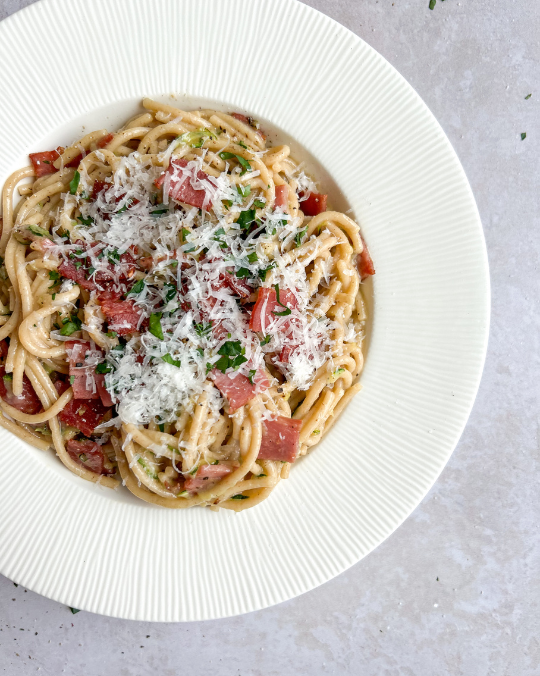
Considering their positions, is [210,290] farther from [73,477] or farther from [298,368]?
[73,477]

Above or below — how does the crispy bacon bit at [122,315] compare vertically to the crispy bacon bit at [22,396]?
above

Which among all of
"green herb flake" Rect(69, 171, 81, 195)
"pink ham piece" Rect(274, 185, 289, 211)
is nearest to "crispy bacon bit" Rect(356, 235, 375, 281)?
"pink ham piece" Rect(274, 185, 289, 211)

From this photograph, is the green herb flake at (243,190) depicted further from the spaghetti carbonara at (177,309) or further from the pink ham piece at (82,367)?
the pink ham piece at (82,367)

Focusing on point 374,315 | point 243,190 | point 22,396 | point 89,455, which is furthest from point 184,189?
point 89,455

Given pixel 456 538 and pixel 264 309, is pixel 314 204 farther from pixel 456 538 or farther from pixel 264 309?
pixel 456 538

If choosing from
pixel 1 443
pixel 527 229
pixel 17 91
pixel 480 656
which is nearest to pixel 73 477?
pixel 1 443

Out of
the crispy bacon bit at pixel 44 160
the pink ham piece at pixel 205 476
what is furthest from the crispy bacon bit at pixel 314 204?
the pink ham piece at pixel 205 476

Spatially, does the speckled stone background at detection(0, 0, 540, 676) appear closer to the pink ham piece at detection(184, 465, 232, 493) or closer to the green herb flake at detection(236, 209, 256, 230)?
the pink ham piece at detection(184, 465, 232, 493)

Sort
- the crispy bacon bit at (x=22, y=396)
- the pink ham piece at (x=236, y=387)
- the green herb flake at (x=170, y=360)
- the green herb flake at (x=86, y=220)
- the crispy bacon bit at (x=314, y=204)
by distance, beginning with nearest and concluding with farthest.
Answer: the green herb flake at (x=170, y=360) → the pink ham piece at (x=236, y=387) → the green herb flake at (x=86, y=220) → the crispy bacon bit at (x=22, y=396) → the crispy bacon bit at (x=314, y=204)
